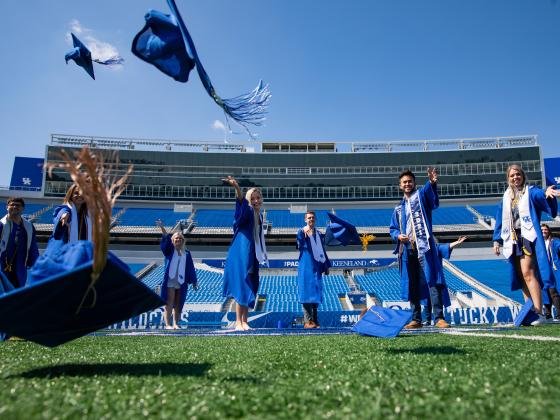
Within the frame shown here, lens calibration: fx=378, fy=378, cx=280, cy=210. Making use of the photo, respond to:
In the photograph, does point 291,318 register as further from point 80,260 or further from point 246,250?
point 80,260

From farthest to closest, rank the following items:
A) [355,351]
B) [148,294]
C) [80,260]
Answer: [355,351] < [148,294] < [80,260]

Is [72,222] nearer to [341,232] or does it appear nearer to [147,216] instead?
[341,232]

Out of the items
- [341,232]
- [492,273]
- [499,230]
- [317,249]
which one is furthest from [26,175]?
[492,273]

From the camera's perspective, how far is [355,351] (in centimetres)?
288

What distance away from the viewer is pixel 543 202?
4883 mm

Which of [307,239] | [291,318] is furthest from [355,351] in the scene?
[291,318]

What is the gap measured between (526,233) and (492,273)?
2125 centimetres

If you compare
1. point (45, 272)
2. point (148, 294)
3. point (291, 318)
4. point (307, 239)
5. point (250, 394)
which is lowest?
point (291, 318)

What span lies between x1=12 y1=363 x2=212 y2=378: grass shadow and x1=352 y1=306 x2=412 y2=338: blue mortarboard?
92.3 inches

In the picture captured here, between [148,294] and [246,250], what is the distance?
3666 mm

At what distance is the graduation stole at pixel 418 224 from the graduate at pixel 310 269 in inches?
75.0

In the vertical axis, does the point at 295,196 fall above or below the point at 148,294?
above

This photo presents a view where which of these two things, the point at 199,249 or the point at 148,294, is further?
the point at 199,249

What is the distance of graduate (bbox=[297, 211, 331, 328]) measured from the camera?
6949mm
